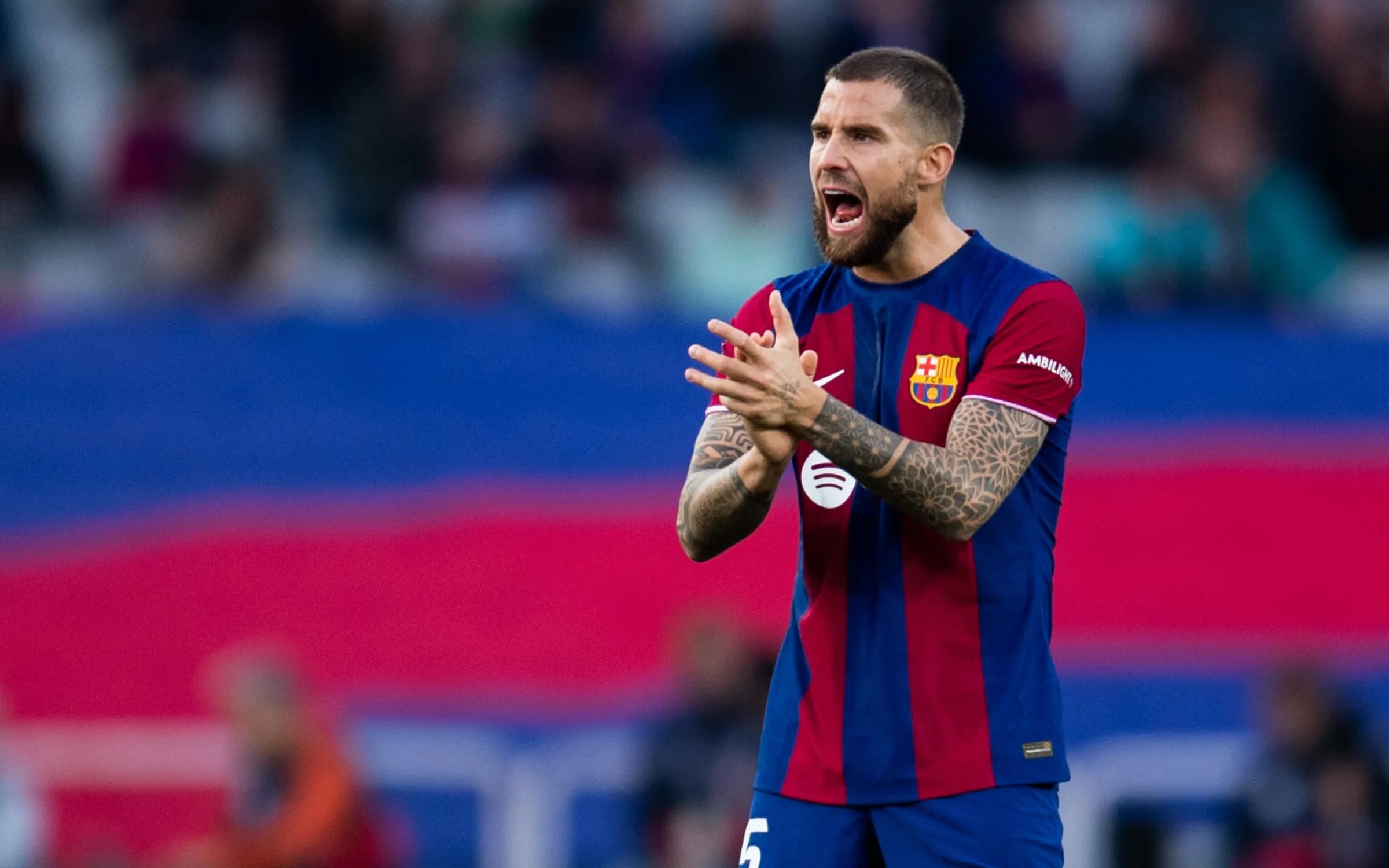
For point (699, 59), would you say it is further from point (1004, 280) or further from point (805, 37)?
point (1004, 280)

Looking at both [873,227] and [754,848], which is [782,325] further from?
[754,848]

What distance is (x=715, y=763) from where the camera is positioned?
8320mm

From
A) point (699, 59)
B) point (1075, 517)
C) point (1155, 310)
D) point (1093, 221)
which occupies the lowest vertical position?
point (1075, 517)

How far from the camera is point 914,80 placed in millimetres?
4395

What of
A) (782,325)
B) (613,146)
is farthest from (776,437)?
(613,146)

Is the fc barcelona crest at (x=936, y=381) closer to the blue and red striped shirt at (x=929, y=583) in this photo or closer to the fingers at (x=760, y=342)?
the blue and red striped shirt at (x=929, y=583)

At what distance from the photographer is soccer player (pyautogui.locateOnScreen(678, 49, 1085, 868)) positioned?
421 centimetres

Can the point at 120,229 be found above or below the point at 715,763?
above

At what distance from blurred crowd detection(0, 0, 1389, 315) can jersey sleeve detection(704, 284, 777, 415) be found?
6.25 meters

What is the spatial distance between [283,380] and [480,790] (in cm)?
239

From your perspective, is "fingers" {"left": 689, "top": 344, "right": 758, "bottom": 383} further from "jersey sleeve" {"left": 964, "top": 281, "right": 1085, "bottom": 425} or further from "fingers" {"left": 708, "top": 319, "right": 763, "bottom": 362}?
"jersey sleeve" {"left": 964, "top": 281, "right": 1085, "bottom": 425}

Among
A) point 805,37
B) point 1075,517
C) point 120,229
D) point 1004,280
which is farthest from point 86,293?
point 1004,280

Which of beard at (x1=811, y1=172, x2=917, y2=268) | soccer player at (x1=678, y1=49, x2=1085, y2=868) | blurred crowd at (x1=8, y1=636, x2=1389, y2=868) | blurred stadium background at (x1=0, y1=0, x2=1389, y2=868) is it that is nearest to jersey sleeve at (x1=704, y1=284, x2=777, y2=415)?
soccer player at (x1=678, y1=49, x2=1085, y2=868)

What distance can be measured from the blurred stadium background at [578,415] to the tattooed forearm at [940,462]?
4159mm
